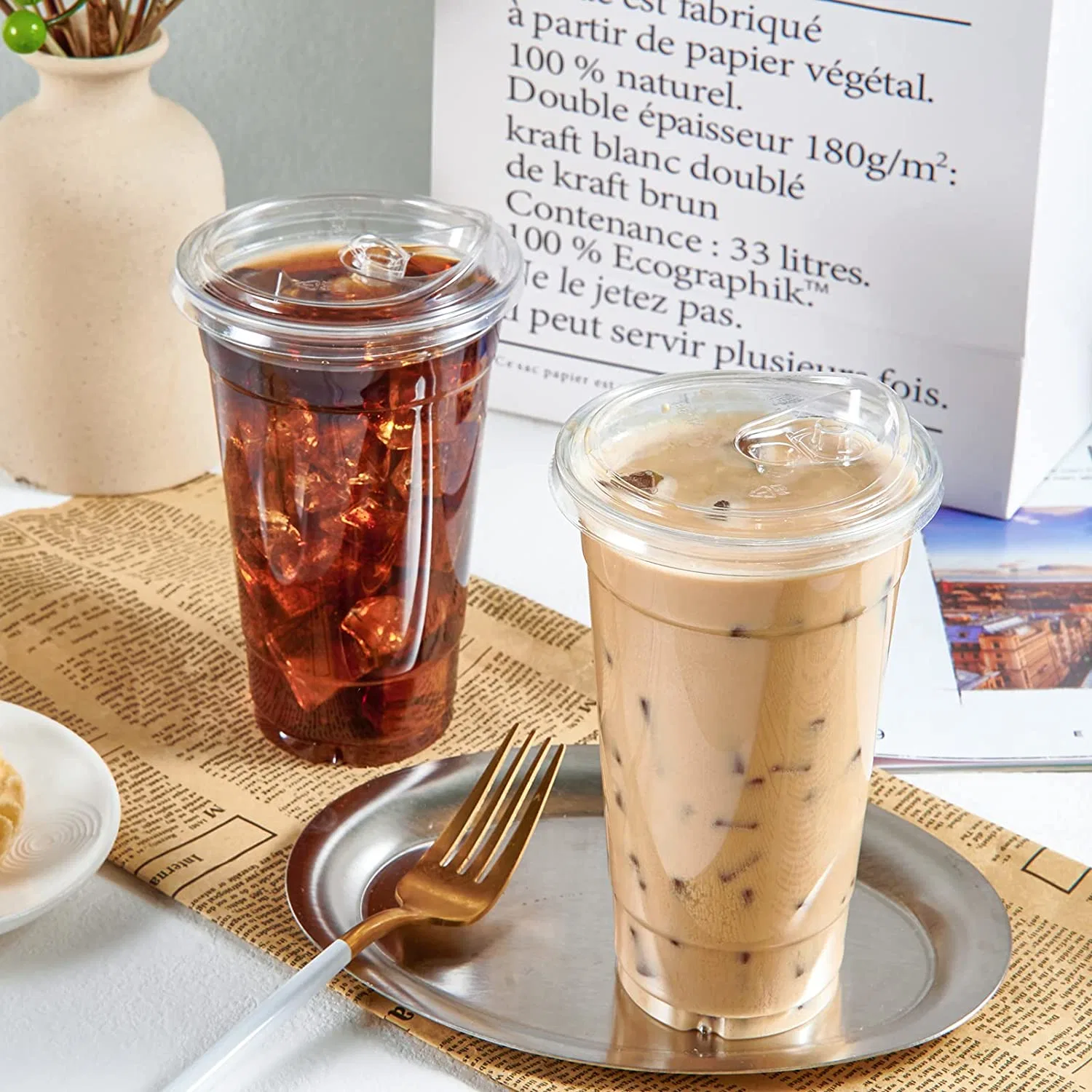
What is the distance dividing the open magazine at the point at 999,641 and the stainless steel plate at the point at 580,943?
0.33 ft

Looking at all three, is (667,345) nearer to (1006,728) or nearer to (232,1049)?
(1006,728)

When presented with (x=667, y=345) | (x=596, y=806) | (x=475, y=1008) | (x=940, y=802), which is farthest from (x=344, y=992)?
(x=667, y=345)

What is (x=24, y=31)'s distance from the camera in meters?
0.86

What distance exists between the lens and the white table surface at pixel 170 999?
1.93ft

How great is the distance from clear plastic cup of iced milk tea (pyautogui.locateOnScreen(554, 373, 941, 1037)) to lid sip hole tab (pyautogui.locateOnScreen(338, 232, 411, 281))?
0.59 ft

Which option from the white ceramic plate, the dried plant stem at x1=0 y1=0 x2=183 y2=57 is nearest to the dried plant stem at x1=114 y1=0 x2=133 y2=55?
the dried plant stem at x1=0 y1=0 x2=183 y2=57

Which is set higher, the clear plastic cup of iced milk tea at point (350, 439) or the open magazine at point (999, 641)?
the clear plastic cup of iced milk tea at point (350, 439)

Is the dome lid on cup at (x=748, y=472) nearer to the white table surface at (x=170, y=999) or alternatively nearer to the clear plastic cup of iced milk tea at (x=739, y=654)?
the clear plastic cup of iced milk tea at (x=739, y=654)

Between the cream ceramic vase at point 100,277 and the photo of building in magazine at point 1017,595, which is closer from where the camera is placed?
the photo of building in magazine at point 1017,595

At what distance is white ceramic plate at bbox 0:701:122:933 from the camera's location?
0.65 meters

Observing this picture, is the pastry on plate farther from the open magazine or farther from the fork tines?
the open magazine

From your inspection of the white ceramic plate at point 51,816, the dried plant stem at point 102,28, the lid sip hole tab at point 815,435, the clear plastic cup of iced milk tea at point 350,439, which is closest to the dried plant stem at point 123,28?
the dried plant stem at point 102,28

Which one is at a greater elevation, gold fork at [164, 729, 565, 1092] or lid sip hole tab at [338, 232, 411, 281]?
lid sip hole tab at [338, 232, 411, 281]

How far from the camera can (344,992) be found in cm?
62
